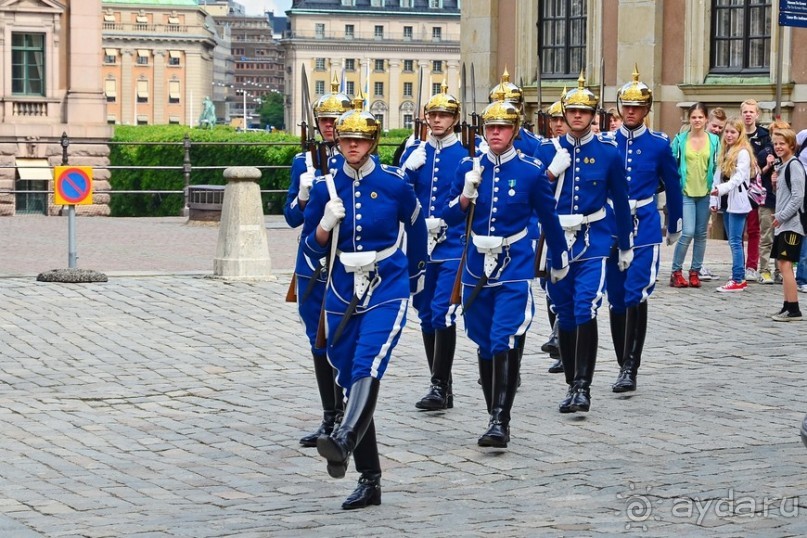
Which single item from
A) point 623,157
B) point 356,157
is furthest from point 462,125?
point 356,157

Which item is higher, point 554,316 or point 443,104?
point 443,104

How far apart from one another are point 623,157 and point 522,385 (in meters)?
1.70

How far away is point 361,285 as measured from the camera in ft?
26.7

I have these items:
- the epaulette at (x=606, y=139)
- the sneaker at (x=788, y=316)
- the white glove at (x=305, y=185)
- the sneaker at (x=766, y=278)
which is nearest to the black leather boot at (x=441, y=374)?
the epaulette at (x=606, y=139)

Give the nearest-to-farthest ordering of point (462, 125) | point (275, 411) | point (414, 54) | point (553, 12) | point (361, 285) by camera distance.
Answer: point (361, 285), point (275, 411), point (462, 125), point (553, 12), point (414, 54)

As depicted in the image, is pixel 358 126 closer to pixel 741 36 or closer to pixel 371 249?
pixel 371 249

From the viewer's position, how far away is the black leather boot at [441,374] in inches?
409

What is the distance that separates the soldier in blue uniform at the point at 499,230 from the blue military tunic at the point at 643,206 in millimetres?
1708

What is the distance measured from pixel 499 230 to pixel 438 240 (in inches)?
41.9

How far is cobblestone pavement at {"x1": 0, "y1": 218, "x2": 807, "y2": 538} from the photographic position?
7445 millimetres

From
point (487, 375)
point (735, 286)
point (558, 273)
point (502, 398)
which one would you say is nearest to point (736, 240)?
point (735, 286)

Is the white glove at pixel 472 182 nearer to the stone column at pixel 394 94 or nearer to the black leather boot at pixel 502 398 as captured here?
the black leather boot at pixel 502 398

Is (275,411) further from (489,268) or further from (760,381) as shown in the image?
(760,381)

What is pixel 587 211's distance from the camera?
10.5 m
